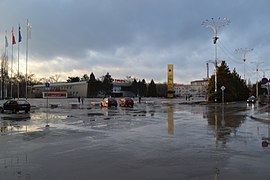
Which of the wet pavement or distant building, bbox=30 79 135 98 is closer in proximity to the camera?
the wet pavement

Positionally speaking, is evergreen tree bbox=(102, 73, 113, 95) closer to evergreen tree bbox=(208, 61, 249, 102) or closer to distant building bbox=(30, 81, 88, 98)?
distant building bbox=(30, 81, 88, 98)

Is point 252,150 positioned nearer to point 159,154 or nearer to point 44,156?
point 159,154

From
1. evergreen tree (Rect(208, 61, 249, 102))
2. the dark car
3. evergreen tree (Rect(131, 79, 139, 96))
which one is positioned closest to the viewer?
the dark car

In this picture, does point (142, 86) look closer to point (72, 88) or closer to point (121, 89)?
point (121, 89)

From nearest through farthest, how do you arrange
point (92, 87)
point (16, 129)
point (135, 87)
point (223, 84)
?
point (16, 129), point (223, 84), point (92, 87), point (135, 87)

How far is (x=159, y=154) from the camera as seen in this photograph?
8.69 m

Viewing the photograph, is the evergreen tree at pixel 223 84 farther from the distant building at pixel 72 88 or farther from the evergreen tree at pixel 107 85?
the distant building at pixel 72 88

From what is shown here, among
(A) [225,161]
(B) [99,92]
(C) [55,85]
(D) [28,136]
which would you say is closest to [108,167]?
(A) [225,161]

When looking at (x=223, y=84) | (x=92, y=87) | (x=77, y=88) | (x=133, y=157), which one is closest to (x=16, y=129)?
(x=133, y=157)

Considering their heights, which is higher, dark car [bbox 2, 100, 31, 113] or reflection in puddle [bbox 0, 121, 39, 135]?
dark car [bbox 2, 100, 31, 113]

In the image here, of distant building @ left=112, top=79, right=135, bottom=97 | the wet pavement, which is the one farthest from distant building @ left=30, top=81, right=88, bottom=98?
the wet pavement

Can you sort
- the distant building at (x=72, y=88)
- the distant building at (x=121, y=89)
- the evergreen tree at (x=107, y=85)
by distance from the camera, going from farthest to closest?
1. the distant building at (x=121, y=89)
2. the evergreen tree at (x=107, y=85)
3. the distant building at (x=72, y=88)

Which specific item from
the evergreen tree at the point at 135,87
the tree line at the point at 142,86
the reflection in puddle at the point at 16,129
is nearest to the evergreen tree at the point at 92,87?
the tree line at the point at 142,86

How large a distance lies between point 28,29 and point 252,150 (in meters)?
46.2
